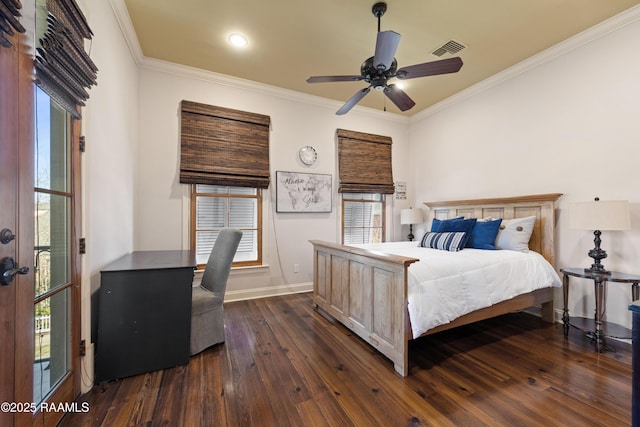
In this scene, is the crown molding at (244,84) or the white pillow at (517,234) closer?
the white pillow at (517,234)

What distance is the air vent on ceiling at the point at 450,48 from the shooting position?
2.88 m

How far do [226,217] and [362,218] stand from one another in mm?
2314

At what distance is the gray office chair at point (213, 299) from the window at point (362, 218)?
2391 millimetres

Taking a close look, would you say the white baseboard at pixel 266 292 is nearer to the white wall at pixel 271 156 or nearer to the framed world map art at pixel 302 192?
the white wall at pixel 271 156

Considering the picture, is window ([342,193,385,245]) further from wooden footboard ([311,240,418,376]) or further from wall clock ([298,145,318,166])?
wooden footboard ([311,240,418,376])

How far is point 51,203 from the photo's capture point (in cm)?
145

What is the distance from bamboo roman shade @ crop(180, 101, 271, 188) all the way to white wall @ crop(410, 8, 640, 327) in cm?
315

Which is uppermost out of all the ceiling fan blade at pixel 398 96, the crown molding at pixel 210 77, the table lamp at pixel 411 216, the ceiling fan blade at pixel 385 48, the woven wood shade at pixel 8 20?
the crown molding at pixel 210 77

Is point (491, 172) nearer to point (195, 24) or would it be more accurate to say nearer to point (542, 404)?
point (542, 404)

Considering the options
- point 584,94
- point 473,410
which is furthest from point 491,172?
point 473,410

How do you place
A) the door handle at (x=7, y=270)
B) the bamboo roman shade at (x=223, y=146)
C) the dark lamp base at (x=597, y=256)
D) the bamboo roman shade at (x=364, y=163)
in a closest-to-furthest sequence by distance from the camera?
the door handle at (x=7, y=270)
the dark lamp base at (x=597, y=256)
the bamboo roman shade at (x=223, y=146)
the bamboo roman shade at (x=364, y=163)

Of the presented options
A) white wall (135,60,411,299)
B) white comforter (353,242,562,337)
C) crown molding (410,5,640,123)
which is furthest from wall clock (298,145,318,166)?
white comforter (353,242,562,337)

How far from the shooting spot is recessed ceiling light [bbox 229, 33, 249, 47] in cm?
278

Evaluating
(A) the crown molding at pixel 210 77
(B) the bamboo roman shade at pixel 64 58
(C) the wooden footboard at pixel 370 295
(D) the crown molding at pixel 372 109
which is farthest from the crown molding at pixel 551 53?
(B) the bamboo roman shade at pixel 64 58
